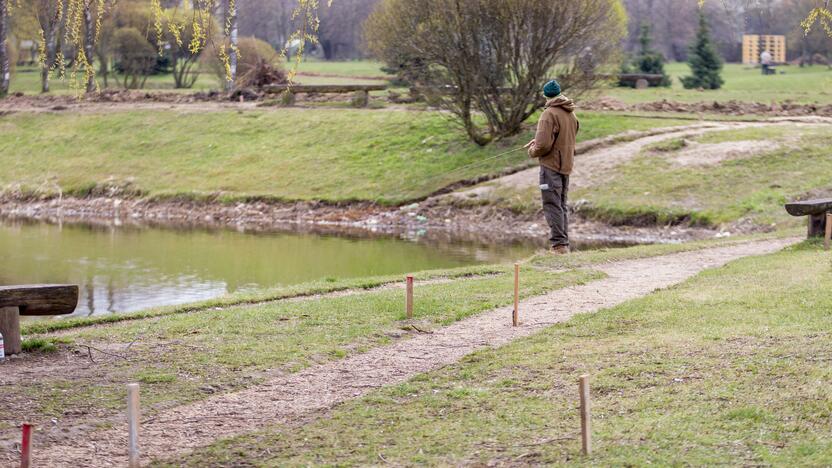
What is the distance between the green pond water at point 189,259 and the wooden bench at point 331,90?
1261 centimetres

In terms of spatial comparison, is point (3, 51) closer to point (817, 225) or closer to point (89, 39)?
point (89, 39)

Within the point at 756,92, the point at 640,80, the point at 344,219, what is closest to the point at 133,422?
the point at 344,219

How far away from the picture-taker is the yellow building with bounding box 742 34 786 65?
60562 mm

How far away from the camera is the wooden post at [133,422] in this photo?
6.54 meters

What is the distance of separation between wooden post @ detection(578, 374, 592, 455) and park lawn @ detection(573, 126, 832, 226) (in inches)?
750

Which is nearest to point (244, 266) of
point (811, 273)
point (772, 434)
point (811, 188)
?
point (811, 273)

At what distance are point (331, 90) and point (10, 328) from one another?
109ft

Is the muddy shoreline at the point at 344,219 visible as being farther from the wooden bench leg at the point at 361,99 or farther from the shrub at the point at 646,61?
the shrub at the point at 646,61

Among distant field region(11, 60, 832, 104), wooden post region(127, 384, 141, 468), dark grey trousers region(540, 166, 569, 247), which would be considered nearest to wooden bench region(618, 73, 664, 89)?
distant field region(11, 60, 832, 104)

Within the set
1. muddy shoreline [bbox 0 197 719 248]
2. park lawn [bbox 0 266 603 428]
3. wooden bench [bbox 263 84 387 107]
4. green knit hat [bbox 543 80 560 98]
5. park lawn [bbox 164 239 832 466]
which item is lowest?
muddy shoreline [bbox 0 197 719 248]

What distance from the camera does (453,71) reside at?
105 feet

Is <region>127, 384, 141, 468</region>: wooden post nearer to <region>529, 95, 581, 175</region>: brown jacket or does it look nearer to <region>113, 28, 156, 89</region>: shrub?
<region>529, 95, 581, 175</region>: brown jacket

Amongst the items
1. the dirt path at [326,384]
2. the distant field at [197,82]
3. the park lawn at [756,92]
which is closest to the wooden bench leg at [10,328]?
the dirt path at [326,384]

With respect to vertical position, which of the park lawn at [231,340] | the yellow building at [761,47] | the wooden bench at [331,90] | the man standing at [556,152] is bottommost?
the park lawn at [231,340]
